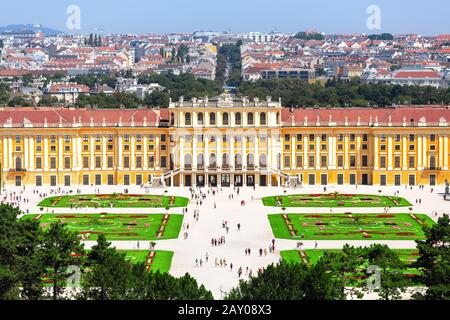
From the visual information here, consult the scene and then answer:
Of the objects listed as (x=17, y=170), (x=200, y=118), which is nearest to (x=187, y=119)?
(x=200, y=118)

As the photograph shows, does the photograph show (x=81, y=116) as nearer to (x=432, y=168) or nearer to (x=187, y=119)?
(x=187, y=119)

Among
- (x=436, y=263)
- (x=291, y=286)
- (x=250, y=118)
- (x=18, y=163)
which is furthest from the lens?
(x=250, y=118)

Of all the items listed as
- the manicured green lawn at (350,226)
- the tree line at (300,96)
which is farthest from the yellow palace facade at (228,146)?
the tree line at (300,96)

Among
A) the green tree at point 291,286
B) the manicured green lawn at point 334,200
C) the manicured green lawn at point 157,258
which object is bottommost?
the manicured green lawn at point 334,200

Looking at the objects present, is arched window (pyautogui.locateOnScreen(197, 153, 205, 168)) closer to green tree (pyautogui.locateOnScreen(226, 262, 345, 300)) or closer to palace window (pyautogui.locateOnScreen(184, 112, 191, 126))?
palace window (pyautogui.locateOnScreen(184, 112, 191, 126))

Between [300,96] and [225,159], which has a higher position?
[300,96]

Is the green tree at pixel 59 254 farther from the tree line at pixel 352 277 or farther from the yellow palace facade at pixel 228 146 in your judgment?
the yellow palace facade at pixel 228 146
